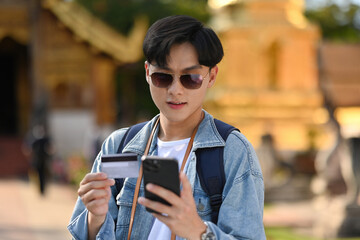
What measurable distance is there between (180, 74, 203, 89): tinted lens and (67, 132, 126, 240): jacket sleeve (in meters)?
0.41

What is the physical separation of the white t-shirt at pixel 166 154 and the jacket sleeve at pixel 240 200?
188mm

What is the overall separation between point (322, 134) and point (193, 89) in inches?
696

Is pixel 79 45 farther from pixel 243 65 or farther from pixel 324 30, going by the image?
pixel 324 30

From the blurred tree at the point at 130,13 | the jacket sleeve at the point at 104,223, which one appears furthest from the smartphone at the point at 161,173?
the blurred tree at the point at 130,13

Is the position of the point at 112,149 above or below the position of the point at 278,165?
below

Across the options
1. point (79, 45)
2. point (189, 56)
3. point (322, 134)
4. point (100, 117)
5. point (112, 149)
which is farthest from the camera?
point (322, 134)

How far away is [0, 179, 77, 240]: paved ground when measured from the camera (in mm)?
7754

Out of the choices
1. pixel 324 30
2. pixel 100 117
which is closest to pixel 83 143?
pixel 100 117

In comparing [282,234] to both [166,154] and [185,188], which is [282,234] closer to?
[166,154]

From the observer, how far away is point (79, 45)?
14930mm

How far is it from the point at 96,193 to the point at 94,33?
13.0 m

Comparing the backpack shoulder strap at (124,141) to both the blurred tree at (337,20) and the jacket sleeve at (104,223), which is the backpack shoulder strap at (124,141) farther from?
the blurred tree at (337,20)

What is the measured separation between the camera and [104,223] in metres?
2.12

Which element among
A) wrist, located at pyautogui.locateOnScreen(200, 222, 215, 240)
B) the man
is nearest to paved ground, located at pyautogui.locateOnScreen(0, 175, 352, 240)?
the man
